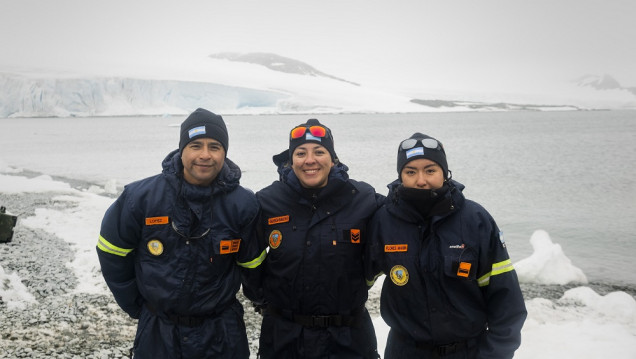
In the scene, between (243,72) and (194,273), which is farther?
(243,72)

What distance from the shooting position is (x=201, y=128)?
306 cm

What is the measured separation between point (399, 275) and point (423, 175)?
2.11 ft

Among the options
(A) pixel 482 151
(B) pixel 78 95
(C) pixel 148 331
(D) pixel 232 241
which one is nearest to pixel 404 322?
(D) pixel 232 241

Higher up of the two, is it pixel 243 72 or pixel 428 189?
pixel 243 72

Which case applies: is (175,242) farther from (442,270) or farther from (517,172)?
(517,172)

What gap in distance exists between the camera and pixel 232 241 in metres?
3.03

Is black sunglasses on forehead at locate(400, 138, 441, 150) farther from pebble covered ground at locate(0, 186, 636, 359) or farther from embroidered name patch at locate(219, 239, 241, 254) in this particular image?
pebble covered ground at locate(0, 186, 636, 359)

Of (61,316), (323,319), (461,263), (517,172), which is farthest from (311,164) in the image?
(517,172)

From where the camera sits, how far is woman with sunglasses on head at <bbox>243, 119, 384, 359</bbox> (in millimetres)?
3109

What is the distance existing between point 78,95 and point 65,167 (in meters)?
40.2

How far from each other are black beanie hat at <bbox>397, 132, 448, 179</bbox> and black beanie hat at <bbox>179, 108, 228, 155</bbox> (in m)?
1.20

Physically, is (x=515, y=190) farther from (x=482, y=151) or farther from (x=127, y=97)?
(x=127, y=97)

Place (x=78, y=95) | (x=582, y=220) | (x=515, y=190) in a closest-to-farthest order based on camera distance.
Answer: (x=582, y=220)
(x=515, y=190)
(x=78, y=95)

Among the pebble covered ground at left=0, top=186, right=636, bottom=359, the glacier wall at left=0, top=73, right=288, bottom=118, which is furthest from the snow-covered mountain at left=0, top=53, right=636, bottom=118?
the pebble covered ground at left=0, top=186, right=636, bottom=359
